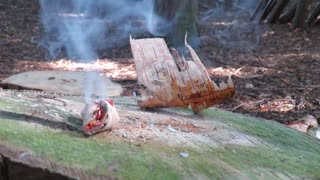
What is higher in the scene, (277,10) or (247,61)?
(277,10)

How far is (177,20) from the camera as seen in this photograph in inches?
162

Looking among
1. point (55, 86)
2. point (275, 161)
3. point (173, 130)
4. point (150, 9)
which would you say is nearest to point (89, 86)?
point (55, 86)

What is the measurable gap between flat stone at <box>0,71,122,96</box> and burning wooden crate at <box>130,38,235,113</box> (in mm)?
1022

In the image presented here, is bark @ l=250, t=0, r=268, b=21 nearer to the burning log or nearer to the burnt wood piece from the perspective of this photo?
the burnt wood piece

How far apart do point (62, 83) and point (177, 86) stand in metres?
1.39

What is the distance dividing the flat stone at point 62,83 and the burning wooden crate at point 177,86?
102cm

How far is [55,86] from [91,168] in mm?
1733

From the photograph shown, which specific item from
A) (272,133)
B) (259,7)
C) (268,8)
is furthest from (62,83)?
(259,7)

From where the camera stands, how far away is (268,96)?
10.3 ft

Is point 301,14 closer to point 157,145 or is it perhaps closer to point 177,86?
point 177,86

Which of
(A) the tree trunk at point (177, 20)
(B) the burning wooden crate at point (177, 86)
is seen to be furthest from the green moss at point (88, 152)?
(A) the tree trunk at point (177, 20)

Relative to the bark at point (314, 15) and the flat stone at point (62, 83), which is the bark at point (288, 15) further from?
the flat stone at point (62, 83)

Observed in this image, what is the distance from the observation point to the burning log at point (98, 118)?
130cm

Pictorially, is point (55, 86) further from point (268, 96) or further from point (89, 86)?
point (268, 96)
